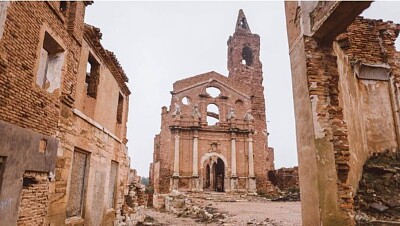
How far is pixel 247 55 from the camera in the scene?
36.2 metres

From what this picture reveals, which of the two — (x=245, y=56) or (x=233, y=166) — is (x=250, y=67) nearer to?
(x=245, y=56)

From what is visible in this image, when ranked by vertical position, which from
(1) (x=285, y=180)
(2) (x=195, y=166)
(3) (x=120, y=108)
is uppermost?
(3) (x=120, y=108)

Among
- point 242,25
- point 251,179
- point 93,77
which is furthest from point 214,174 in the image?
point 93,77

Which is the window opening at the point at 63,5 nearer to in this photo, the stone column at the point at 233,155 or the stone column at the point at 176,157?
the stone column at the point at 176,157

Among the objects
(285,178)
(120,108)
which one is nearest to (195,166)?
(285,178)

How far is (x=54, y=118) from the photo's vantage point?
639cm

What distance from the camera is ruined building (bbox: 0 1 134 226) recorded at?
16.3ft

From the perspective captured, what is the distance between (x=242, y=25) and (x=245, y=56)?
5266mm

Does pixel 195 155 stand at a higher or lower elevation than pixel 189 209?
higher

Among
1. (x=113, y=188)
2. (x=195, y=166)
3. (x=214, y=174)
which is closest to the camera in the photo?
(x=113, y=188)

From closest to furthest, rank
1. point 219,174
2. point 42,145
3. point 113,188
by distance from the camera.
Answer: point 42,145
point 113,188
point 219,174

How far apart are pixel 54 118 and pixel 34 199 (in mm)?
1710

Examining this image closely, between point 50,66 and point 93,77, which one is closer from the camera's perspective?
point 50,66

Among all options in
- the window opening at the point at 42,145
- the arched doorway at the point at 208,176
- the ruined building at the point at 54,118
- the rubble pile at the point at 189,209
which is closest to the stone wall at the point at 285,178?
the arched doorway at the point at 208,176
